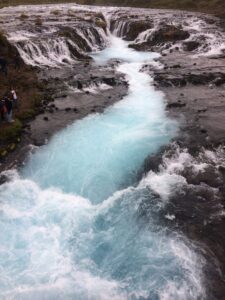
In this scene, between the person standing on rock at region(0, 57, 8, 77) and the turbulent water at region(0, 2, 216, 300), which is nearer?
the turbulent water at region(0, 2, 216, 300)

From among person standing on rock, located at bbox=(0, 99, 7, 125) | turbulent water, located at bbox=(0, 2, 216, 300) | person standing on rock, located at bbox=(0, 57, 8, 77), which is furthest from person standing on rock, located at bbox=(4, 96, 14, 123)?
person standing on rock, located at bbox=(0, 57, 8, 77)

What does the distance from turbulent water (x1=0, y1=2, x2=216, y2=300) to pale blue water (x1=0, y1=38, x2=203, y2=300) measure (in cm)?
5

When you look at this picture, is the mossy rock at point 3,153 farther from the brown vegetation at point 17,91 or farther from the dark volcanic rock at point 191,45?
the dark volcanic rock at point 191,45

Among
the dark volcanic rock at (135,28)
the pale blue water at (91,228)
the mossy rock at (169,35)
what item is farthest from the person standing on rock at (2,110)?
the dark volcanic rock at (135,28)

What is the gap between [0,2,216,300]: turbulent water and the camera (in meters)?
16.1

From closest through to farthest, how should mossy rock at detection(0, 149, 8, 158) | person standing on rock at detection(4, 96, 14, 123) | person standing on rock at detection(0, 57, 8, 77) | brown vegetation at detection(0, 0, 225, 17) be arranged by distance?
mossy rock at detection(0, 149, 8, 158) → person standing on rock at detection(4, 96, 14, 123) → person standing on rock at detection(0, 57, 8, 77) → brown vegetation at detection(0, 0, 225, 17)

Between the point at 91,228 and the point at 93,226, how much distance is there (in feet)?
0.59

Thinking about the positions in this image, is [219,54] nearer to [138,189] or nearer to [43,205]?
[138,189]

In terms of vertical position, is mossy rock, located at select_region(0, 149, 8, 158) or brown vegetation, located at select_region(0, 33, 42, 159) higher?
brown vegetation, located at select_region(0, 33, 42, 159)

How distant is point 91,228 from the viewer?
1952 cm

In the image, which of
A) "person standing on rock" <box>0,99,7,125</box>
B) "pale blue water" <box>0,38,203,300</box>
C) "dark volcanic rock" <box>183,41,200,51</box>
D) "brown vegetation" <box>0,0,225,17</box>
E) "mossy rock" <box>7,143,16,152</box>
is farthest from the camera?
"brown vegetation" <box>0,0,225,17</box>

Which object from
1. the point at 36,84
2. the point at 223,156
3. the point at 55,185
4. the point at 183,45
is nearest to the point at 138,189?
the point at 55,185

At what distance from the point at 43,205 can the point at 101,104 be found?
1552cm

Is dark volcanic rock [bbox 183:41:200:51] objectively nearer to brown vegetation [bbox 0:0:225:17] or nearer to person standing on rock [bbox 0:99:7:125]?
brown vegetation [bbox 0:0:225:17]
